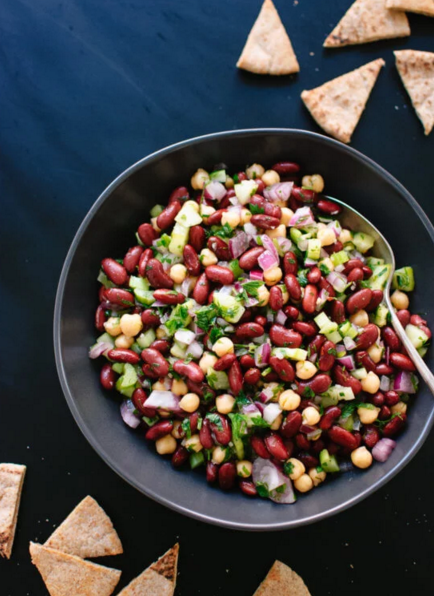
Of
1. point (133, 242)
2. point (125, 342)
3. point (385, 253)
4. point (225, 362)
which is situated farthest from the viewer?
point (133, 242)

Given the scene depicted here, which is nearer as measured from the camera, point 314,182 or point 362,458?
point 362,458

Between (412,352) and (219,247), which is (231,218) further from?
(412,352)

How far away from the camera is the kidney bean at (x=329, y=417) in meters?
2.00

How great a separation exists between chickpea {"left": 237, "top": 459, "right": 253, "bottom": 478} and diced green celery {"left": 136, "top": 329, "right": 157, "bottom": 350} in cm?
60

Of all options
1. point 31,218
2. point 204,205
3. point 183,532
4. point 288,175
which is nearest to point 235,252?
point 204,205

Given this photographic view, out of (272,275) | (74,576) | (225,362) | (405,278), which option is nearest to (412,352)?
(405,278)

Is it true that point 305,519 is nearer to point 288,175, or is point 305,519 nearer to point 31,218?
point 288,175

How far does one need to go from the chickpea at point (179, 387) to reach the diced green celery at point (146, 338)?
188 mm

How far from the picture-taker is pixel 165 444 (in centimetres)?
215

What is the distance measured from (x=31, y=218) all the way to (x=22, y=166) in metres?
0.25

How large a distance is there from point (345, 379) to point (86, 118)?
1.64m

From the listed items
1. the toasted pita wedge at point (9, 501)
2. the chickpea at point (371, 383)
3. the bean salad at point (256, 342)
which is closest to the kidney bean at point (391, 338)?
the bean salad at point (256, 342)

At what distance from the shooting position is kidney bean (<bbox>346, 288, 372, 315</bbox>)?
6.68 feet

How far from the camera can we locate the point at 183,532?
7.70 ft
